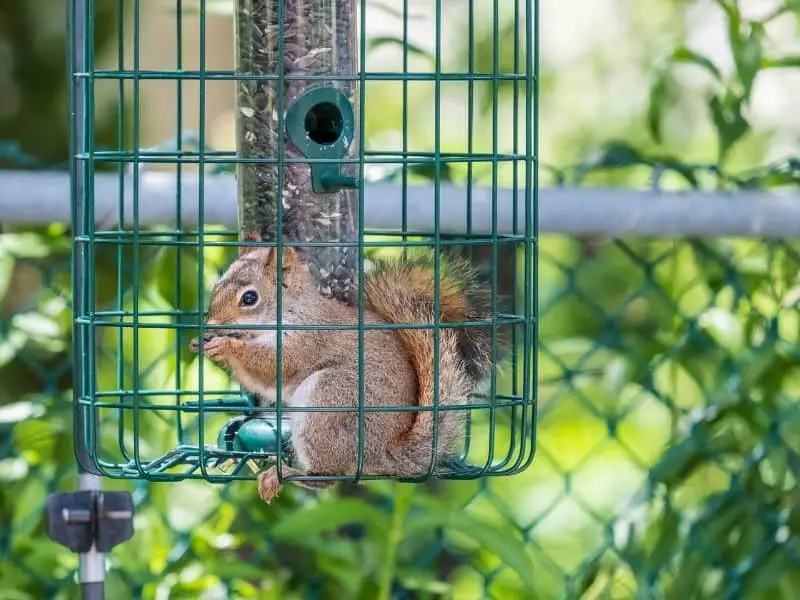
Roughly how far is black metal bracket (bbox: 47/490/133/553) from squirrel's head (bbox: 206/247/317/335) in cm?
31

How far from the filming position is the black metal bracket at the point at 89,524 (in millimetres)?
1879

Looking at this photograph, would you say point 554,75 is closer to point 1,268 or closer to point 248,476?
point 1,268

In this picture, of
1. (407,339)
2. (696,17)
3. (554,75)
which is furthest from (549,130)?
(407,339)

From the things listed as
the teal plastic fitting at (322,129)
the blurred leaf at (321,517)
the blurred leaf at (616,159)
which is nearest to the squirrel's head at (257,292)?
the teal plastic fitting at (322,129)

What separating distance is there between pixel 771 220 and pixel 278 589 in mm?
1034

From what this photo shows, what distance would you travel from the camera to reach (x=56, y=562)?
2.28m

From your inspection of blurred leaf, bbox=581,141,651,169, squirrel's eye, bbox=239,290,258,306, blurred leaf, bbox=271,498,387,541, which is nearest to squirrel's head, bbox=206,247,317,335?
squirrel's eye, bbox=239,290,258,306

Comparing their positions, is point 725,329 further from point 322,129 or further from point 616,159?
point 322,129

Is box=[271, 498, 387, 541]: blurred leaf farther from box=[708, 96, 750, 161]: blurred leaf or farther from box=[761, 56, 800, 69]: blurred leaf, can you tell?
box=[761, 56, 800, 69]: blurred leaf

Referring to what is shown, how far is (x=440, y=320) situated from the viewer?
5.76 ft

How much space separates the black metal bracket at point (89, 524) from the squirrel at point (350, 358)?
26cm

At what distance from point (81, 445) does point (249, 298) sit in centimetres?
29

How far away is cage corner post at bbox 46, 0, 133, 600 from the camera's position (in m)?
1.80

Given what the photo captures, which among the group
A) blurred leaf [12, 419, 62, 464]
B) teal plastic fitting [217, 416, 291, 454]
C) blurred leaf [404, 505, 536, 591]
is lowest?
blurred leaf [404, 505, 536, 591]
